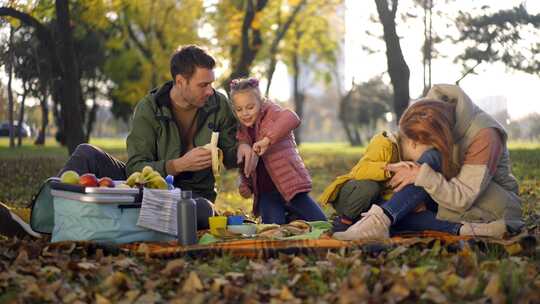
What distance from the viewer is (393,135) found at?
5.44 metres

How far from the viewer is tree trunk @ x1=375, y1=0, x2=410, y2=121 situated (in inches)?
485

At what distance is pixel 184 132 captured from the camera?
6.32m

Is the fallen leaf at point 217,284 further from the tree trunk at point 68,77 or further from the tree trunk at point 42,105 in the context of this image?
the tree trunk at point 42,105

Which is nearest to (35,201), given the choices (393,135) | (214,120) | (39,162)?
(214,120)

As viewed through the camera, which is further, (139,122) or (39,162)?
(39,162)

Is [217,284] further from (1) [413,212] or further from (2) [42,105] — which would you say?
(2) [42,105]

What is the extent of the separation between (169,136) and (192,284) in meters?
2.54

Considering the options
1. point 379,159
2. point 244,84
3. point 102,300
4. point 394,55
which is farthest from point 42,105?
point 102,300

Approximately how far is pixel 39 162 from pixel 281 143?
415 inches

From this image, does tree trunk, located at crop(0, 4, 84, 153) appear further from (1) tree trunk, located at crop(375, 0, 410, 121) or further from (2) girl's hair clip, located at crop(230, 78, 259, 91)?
(2) girl's hair clip, located at crop(230, 78, 259, 91)

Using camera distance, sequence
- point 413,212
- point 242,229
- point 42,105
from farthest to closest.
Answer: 1. point 42,105
2. point 242,229
3. point 413,212

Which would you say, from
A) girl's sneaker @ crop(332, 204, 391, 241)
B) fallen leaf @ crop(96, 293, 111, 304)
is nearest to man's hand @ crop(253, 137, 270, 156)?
girl's sneaker @ crop(332, 204, 391, 241)

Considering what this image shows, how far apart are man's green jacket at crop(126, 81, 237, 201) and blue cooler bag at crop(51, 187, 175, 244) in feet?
3.23

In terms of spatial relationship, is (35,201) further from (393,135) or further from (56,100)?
(56,100)
